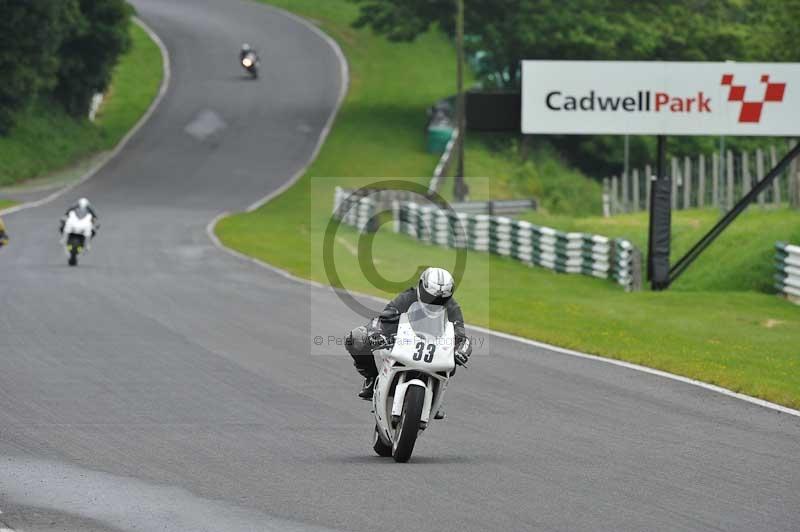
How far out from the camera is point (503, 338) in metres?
21.1

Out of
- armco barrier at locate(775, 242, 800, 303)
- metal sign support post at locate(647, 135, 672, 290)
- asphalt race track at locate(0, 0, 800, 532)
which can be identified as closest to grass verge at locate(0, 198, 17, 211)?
asphalt race track at locate(0, 0, 800, 532)

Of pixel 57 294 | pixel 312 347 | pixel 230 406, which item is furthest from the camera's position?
pixel 57 294

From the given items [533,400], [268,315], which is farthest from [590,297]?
[533,400]

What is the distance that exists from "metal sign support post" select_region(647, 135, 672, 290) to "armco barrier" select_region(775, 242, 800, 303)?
2.25 metres

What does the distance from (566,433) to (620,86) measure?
17.1m

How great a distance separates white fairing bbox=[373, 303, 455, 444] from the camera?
11195 mm

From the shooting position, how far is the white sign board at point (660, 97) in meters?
29.1

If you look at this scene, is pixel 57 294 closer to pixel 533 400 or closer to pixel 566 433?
pixel 533 400

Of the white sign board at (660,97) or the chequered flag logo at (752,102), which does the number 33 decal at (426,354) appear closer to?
the white sign board at (660,97)

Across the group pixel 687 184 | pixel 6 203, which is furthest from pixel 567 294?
pixel 6 203

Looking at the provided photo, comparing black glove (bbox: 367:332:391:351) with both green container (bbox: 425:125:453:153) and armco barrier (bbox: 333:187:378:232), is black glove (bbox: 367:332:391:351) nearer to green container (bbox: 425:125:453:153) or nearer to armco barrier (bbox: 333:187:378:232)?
armco barrier (bbox: 333:187:378:232)

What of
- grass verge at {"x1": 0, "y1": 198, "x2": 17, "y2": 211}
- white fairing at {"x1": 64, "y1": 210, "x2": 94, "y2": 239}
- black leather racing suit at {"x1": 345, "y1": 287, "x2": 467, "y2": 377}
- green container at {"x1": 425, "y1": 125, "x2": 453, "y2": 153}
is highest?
green container at {"x1": 425, "y1": 125, "x2": 453, "y2": 153}

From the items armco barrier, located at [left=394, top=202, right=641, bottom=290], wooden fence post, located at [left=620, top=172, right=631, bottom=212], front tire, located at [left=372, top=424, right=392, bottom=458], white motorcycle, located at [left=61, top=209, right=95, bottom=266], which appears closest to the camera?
front tire, located at [left=372, top=424, right=392, bottom=458]

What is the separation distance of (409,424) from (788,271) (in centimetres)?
1843
